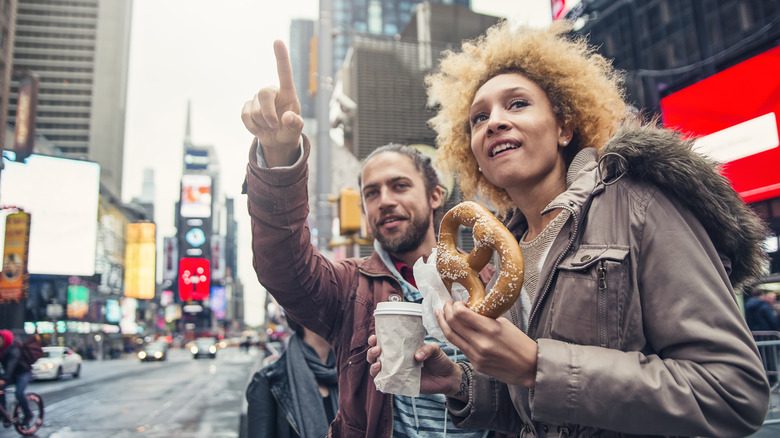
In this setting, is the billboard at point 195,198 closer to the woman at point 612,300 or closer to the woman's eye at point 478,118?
the woman's eye at point 478,118

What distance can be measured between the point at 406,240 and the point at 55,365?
26.0 m

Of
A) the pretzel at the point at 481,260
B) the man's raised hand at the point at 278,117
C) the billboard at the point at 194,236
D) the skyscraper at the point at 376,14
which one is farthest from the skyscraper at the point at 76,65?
the pretzel at the point at 481,260

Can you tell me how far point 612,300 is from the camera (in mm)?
1322

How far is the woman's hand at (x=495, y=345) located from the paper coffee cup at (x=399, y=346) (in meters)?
0.34

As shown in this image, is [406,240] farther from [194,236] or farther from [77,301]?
[77,301]

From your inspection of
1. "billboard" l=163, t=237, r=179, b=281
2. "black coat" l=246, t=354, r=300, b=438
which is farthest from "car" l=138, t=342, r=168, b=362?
"billboard" l=163, t=237, r=179, b=281

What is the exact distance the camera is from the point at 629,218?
138 cm

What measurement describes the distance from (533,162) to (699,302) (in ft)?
2.28

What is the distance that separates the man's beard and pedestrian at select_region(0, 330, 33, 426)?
1129cm

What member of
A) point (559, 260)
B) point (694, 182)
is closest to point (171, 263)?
point (559, 260)

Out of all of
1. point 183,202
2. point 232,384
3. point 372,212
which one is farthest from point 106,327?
point 372,212

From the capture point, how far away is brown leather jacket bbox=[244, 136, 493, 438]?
2184 mm

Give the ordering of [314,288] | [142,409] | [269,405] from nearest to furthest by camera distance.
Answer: [314,288], [269,405], [142,409]

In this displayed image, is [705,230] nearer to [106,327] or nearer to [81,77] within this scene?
[106,327]
